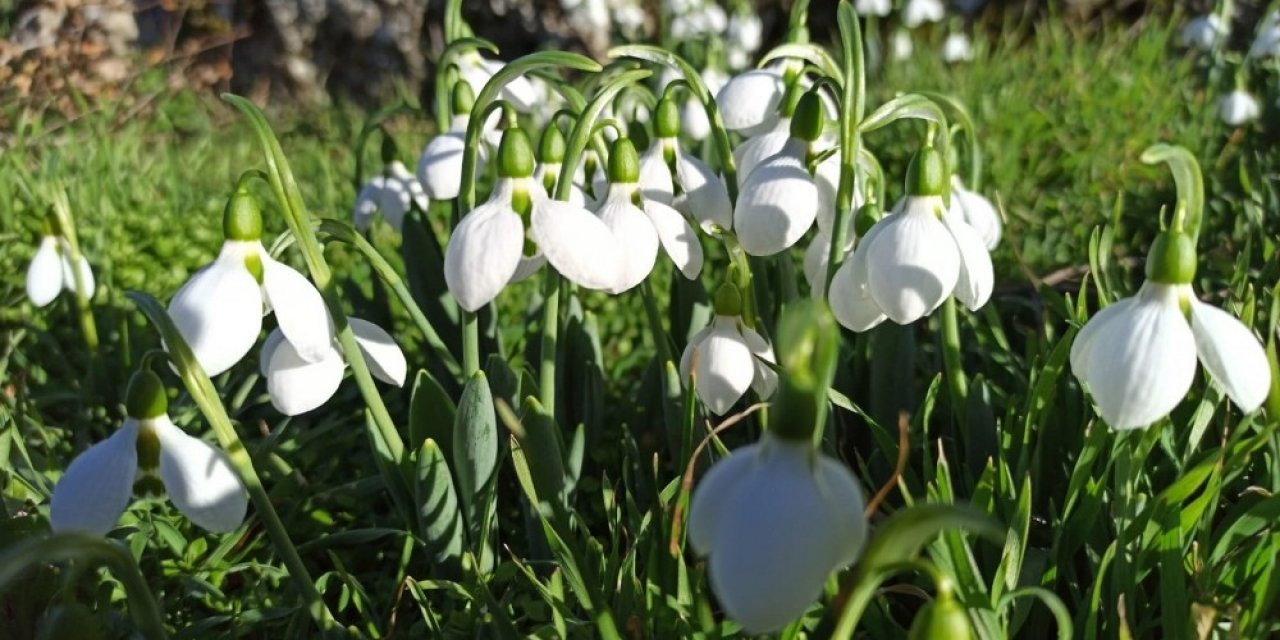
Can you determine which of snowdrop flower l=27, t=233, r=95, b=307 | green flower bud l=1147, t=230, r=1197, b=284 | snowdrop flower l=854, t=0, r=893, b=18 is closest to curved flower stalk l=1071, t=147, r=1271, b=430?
green flower bud l=1147, t=230, r=1197, b=284

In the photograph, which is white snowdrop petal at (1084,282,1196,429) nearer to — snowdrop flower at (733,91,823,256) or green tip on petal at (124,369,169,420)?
snowdrop flower at (733,91,823,256)

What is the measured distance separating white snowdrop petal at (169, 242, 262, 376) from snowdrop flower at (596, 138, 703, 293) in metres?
0.31

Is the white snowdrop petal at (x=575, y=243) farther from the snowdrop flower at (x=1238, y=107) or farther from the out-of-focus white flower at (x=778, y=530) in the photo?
the snowdrop flower at (x=1238, y=107)

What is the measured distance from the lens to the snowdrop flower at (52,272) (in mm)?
1668

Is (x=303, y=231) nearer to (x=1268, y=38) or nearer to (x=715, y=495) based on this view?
(x=715, y=495)

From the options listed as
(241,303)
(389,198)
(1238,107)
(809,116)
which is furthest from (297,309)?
(1238,107)

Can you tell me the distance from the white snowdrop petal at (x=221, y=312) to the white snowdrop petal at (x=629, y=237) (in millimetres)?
314

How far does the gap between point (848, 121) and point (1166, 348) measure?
15.2 inches

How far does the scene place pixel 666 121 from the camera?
1224 mm

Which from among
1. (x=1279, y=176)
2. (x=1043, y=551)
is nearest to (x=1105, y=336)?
(x=1043, y=551)

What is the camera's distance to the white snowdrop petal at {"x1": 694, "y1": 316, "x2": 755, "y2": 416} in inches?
43.0

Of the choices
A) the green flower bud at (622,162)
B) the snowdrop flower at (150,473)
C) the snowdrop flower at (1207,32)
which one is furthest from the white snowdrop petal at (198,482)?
the snowdrop flower at (1207,32)

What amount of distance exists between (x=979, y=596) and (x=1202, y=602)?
26 cm

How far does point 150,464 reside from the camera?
0.88 meters
